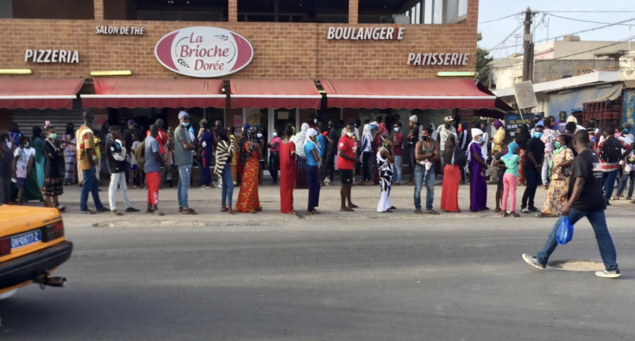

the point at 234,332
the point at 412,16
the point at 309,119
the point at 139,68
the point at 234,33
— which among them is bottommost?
the point at 234,332

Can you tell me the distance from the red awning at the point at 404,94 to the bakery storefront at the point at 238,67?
29 millimetres

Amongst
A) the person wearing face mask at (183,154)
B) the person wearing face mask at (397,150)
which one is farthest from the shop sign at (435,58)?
the person wearing face mask at (183,154)

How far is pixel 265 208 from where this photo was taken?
1183 cm

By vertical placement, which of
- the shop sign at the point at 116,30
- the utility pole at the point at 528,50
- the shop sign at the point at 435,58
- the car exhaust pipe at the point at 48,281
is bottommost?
the car exhaust pipe at the point at 48,281

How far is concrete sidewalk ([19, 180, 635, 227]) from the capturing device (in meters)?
10.3

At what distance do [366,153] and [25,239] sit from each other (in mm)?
11106

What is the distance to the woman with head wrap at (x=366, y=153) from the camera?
15234 millimetres

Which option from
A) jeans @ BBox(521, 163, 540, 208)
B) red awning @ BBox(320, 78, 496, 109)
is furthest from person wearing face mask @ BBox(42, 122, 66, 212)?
jeans @ BBox(521, 163, 540, 208)

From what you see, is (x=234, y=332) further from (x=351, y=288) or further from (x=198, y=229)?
(x=198, y=229)

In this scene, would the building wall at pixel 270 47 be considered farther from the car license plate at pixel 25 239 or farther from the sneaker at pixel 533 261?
the car license plate at pixel 25 239

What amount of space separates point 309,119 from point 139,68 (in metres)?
5.06

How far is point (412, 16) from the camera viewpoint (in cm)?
1988

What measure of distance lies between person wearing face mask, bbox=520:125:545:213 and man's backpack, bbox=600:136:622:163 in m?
1.74

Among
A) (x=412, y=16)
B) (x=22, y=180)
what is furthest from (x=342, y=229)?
(x=412, y=16)
